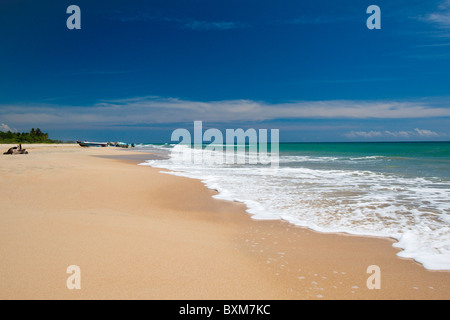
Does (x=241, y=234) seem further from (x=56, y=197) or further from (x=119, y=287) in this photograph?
(x=56, y=197)

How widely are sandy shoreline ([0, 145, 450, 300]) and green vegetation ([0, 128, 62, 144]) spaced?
66.3m

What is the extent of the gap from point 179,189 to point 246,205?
3.37m

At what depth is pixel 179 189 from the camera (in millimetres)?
10070

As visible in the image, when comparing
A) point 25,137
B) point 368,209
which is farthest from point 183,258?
point 25,137

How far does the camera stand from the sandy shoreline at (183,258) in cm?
296

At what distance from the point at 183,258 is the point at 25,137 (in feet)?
250

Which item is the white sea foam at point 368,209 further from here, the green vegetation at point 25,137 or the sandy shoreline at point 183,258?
the green vegetation at point 25,137

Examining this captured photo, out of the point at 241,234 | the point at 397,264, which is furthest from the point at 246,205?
the point at 397,264

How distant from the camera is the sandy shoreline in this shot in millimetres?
2963

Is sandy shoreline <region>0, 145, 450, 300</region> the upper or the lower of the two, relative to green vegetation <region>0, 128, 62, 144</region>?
lower

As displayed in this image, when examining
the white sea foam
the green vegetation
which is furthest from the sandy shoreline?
the green vegetation

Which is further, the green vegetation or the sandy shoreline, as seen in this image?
the green vegetation

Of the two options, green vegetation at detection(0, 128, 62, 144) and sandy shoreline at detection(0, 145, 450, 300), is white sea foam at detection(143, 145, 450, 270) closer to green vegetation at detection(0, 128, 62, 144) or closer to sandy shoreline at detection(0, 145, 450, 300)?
sandy shoreline at detection(0, 145, 450, 300)
